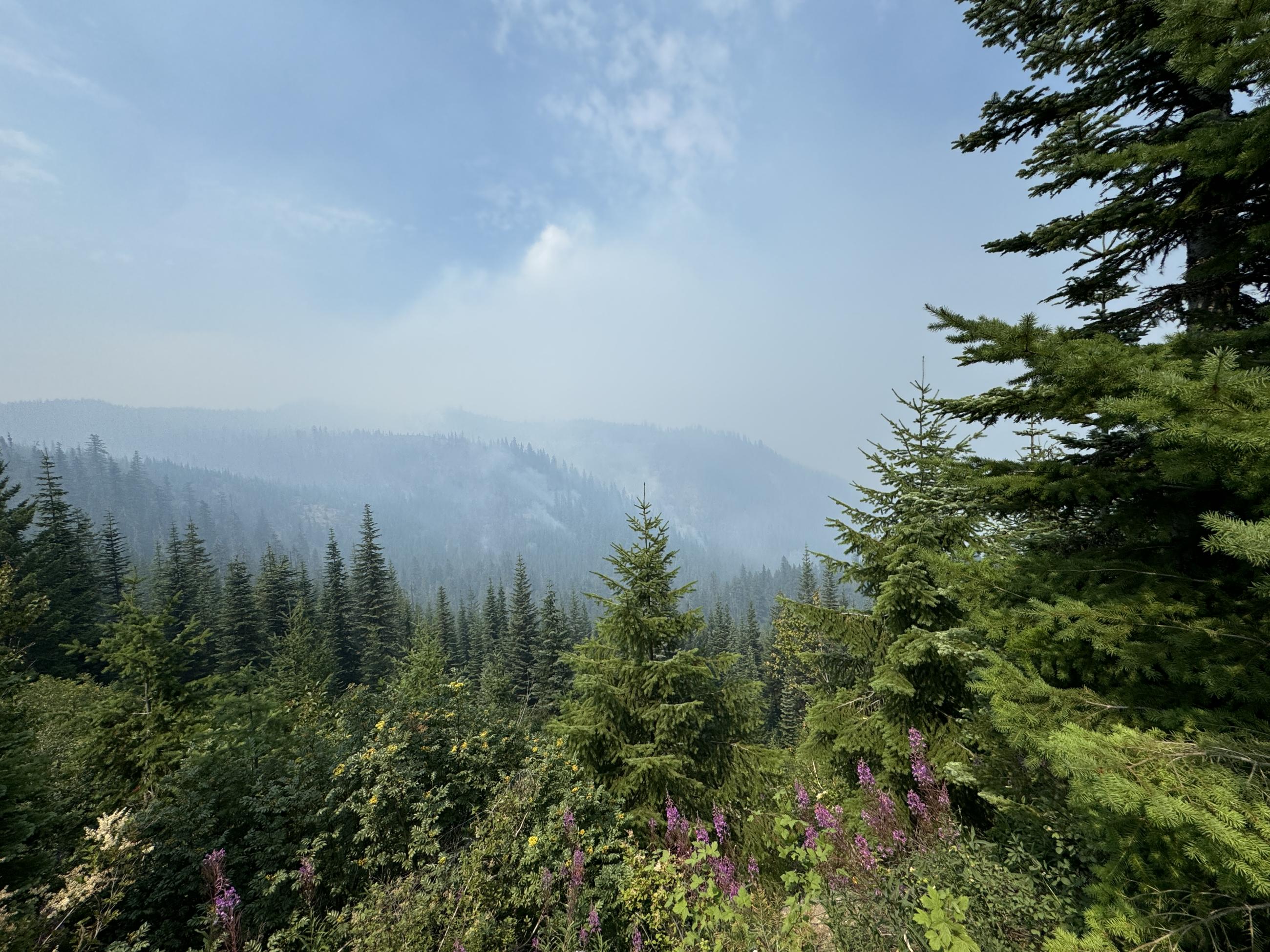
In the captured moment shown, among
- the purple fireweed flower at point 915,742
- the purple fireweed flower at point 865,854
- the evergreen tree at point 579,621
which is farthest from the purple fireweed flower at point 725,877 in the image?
the evergreen tree at point 579,621

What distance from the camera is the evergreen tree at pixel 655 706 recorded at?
7.05 m

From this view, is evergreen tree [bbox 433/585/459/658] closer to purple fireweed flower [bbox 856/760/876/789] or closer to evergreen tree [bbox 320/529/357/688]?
evergreen tree [bbox 320/529/357/688]

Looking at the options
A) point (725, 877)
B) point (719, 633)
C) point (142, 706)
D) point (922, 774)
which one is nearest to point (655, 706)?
point (725, 877)

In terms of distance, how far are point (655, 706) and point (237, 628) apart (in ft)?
132

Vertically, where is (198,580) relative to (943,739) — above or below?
below

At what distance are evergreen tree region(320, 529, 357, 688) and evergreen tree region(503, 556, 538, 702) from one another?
39.6 feet

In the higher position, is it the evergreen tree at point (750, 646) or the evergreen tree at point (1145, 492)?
the evergreen tree at point (1145, 492)

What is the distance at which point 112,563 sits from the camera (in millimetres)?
39562

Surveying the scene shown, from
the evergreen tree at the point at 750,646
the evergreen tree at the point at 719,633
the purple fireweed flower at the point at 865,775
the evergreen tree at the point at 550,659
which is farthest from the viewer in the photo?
the evergreen tree at the point at 719,633

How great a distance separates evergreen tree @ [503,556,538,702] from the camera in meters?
37.7

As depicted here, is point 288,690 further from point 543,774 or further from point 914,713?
point 914,713

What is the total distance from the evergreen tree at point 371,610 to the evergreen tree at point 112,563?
1749 centimetres

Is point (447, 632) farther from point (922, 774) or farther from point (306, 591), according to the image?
point (922, 774)

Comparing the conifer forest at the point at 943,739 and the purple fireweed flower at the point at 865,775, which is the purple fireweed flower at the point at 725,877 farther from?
the purple fireweed flower at the point at 865,775
